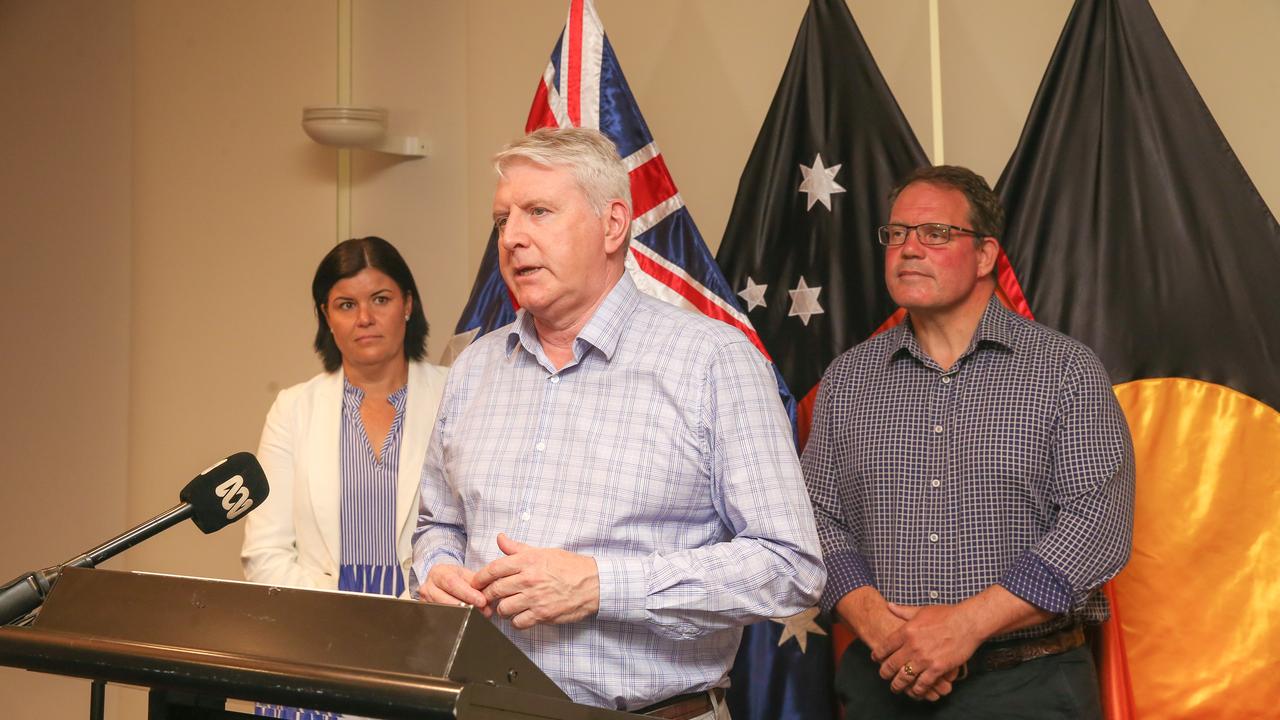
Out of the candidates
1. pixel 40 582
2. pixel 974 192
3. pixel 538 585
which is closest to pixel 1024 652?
pixel 974 192

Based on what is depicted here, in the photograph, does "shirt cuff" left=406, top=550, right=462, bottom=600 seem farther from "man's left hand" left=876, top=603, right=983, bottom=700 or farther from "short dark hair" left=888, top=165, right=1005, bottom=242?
"short dark hair" left=888, top=165, right=1005, bottom=242

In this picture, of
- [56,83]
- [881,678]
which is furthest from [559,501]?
[56,83]

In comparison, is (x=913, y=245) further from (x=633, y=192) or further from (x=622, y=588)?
(x=622, y=588)

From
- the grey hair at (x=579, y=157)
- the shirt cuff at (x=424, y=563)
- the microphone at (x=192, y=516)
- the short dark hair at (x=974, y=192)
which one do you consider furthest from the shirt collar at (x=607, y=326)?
the short dark hair at (x=974, y=192)

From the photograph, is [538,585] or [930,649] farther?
[930,649]

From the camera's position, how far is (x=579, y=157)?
188cm

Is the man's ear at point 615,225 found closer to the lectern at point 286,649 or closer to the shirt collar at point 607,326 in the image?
the shirt collar at point 607,326

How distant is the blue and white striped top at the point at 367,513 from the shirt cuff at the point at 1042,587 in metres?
1.40

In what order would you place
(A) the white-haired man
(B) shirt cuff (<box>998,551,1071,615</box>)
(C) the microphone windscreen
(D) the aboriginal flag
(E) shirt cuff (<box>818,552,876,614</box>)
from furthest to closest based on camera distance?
1. (D) the aboriginal flag
2. (E) shirt cuff (<box>818,552,876,614</box>)
3. (B) shirt cuff (<box>998,551,1071,615</box>)
4. (A) the white-haired man
5. (C) the microphone windscreen

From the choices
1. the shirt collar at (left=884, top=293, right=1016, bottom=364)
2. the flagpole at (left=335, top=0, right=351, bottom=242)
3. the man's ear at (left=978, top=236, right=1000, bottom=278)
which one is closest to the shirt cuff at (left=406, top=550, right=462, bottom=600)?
the shirt collar at (left=884, top=293, right=1016, bottom=364)

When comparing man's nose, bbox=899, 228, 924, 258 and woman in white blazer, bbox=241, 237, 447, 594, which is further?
woman in white blazer, bbox=241, 237, 447, 594

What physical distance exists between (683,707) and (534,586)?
40cm

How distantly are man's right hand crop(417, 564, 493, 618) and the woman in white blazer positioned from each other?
1.14 m

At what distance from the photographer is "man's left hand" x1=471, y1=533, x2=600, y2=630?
59.8 inches
